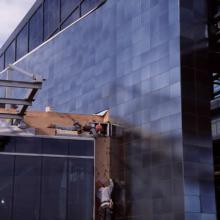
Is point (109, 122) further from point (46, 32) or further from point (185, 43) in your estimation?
point (46, 32)

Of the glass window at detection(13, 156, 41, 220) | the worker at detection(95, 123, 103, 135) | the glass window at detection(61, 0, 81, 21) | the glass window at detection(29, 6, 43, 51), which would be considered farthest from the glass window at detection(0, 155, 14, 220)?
the glass window at detection(29, 6, 43, 51)

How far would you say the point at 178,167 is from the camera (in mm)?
21438

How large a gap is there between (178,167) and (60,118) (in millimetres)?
6665

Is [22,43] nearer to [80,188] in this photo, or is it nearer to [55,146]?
[55,146]

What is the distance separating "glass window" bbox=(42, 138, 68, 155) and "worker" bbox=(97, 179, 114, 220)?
90.6 inches


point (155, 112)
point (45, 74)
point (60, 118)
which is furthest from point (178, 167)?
point (45, 74)

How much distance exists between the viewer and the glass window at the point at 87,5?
29827mm

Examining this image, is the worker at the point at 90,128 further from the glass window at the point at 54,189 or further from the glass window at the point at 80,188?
the glass window at the point at 54,189

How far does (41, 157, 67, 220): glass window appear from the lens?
23875 millimetres

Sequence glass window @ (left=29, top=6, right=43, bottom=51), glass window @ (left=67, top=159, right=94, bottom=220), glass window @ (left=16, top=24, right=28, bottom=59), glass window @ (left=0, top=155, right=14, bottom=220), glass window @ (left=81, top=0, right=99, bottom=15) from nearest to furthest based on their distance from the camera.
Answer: glass window @ (left=0, top=155, right=14, bottom=220) < glass window @ (left=67, top=159, right=94, bottom=220) < glass window @ (left=81, top=0, right=99, bottom=15) < glass window @ (left=29, top=6, right=43, bottom=51) < glass window @ (left=16, top=24, right=28, bottom=59)

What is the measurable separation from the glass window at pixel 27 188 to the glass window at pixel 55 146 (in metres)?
0.59

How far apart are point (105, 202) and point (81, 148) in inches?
103

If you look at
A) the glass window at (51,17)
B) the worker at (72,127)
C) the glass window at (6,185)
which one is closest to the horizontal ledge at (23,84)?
the worker at (72,127)

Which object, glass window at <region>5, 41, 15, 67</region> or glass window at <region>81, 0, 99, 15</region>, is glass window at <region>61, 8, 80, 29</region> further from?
glass window at <region>5, 41, 15, 67</region>
